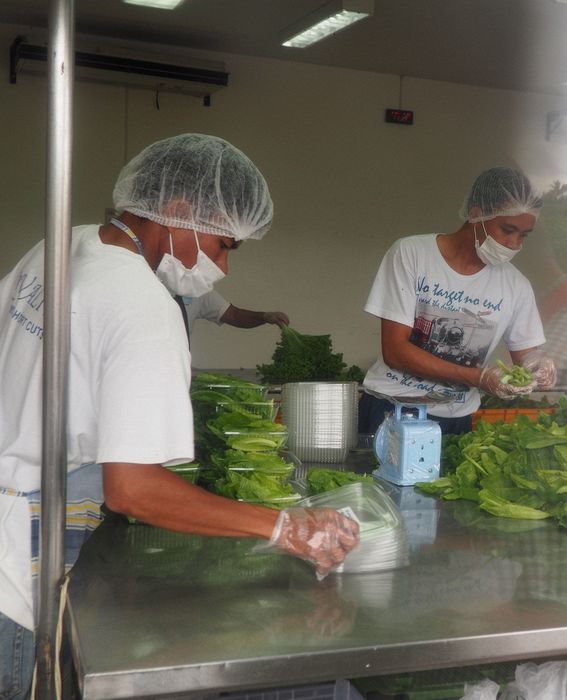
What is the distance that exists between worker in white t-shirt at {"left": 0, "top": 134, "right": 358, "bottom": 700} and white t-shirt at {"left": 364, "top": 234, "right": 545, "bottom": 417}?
1230 millimetres

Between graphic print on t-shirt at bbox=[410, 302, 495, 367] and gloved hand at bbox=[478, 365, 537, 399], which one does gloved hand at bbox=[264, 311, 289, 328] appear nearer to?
graphic print on t-shirt at bbox=[410, 302, 495, 367]

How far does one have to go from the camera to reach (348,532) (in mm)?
1649

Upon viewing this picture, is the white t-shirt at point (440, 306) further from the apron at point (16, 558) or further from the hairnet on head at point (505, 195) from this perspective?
the apron at point (16, 558)

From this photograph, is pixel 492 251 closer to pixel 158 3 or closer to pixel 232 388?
pixel 232 388

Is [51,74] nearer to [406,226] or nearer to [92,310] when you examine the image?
[92,310]

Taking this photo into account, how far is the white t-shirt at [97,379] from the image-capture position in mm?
1536

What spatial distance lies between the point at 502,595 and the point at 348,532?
0.33 meters

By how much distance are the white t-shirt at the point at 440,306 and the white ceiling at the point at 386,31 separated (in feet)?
9.03

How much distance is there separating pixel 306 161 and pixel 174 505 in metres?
5.77

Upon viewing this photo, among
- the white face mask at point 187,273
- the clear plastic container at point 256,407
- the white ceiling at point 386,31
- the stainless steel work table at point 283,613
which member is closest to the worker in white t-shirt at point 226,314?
the white ceiling at point 386,31

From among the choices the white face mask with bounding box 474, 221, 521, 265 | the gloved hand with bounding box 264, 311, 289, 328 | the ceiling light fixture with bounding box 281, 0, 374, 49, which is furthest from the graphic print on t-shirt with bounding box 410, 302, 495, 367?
the ceiling light fixture with bounding box 281, 0, 374, 49

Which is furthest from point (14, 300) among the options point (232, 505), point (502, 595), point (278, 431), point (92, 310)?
point (502, 595)

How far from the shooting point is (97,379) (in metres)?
1.62

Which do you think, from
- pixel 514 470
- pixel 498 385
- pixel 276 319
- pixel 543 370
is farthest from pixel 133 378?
pixel 276 319
